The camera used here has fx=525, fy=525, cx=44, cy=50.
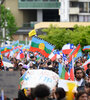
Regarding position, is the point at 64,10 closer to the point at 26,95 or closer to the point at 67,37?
the point at 67,37

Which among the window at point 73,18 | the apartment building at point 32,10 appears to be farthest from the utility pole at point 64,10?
the apartment building at point 32,10

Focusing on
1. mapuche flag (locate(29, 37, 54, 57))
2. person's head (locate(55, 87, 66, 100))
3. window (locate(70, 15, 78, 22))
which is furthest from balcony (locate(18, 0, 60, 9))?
person's head (locate(55, 87, 66, 100))

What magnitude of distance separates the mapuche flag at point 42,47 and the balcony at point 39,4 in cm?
6744

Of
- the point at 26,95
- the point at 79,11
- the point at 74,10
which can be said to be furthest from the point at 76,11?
the point at 26,95

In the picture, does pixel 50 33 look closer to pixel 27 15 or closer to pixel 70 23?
pixel 70 23

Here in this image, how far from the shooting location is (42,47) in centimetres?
2148

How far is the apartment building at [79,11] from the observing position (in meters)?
75.6

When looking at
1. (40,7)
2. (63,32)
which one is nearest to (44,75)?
(63,32)

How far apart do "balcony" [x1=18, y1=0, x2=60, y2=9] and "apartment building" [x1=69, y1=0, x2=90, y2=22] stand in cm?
1237

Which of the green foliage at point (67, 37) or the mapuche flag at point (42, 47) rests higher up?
the mapuche flag at point (42, 47)

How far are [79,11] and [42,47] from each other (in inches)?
2174

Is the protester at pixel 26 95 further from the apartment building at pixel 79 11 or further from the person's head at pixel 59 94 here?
the apartment building at pixel 79 11

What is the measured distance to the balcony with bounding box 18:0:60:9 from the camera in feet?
294

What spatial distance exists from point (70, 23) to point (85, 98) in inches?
2526
